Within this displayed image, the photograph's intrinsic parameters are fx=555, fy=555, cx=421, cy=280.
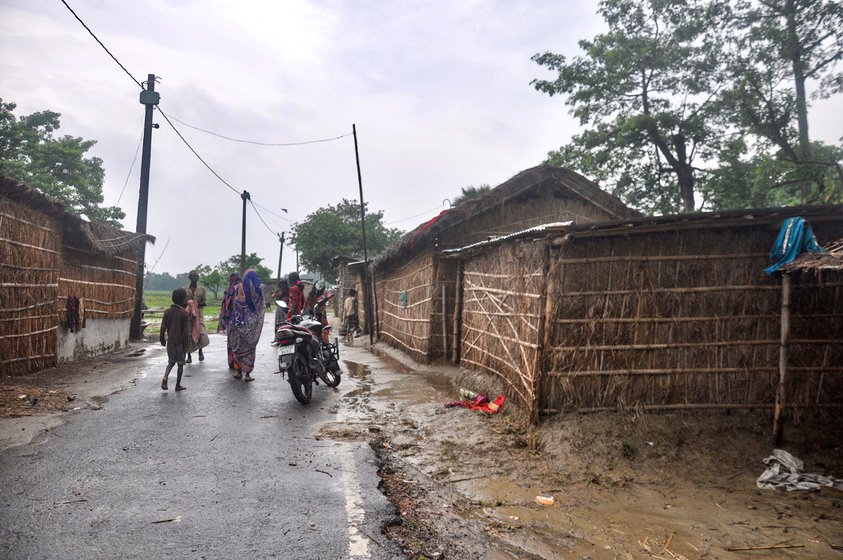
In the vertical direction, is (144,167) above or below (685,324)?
above

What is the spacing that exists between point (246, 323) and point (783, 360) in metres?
8.06

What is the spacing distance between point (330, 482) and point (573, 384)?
112 inches

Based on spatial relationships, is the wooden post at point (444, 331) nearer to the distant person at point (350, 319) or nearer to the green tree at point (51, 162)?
the distant person at point (350, 319)

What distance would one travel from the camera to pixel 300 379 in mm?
7902

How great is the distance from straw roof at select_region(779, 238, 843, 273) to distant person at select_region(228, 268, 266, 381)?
786cm

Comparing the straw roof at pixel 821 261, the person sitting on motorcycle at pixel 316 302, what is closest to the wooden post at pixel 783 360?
the straw roof at pixel 821 261

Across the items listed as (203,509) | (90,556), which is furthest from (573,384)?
(90,556)

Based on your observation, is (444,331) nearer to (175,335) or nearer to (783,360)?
(175,335)

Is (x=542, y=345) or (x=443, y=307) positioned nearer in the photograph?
(x=542, y=345)

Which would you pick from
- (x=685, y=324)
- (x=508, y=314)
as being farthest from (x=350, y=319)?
(x=685, y=324)

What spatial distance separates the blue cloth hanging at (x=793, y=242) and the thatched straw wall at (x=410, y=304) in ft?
22.9

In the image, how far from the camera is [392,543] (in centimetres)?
350

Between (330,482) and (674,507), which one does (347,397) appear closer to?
(330,482)

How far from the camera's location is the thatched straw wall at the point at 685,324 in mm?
6043
